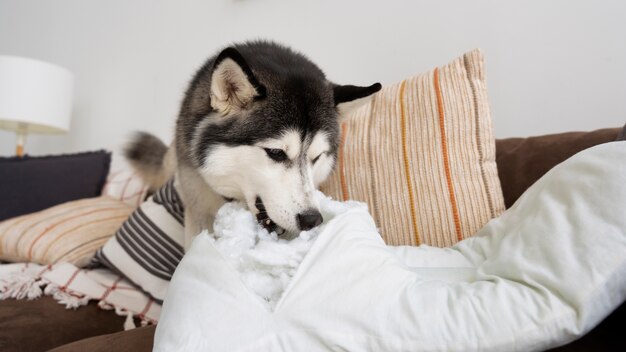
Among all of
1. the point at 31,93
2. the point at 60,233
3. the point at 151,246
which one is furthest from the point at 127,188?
the point at 31,93

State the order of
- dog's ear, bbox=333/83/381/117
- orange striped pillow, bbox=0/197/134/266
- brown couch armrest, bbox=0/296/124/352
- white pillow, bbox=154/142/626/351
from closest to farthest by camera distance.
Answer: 1. white pillow, bbox=154/142/626/351
2. brown couch armrest, bbox=0/296/124/352
3. dog's ear, bbox=333/83/381/117
4. orange striped pillow, bbox=0/197/134/266

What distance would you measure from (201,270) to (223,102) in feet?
1.68

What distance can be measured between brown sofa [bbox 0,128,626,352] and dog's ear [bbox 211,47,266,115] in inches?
22.0

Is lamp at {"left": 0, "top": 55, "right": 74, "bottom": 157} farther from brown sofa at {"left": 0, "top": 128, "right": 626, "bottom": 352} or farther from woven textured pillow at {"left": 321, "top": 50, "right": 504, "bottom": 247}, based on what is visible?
woven textured pillow at {"left": 321, "top": 50, "right": 504, "bottom": 247}

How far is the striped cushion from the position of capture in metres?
1.29

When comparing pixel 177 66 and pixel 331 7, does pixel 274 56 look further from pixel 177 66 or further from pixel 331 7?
pixel 177 66

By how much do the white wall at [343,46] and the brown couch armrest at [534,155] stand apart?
33cm

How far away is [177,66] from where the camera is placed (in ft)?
7.32

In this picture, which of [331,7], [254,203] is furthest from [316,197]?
[331,7]

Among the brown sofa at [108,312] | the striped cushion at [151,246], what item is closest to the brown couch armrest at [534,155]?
the brown sofa at [108,312]

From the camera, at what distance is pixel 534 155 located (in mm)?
974

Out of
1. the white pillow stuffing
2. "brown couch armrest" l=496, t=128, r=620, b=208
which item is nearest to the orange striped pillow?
the white pillow stuffing

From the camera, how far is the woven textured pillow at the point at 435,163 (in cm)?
90

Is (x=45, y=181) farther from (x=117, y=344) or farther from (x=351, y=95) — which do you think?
(x=351, y=95)
